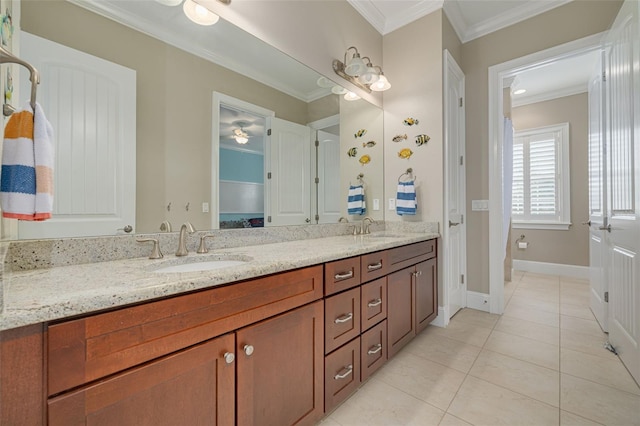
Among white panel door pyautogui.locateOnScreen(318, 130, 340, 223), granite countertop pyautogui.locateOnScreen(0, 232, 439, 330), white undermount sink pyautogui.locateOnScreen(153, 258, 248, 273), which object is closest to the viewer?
granite countertop pyautogui.locateOnScreen(0, 232, 439, 330)

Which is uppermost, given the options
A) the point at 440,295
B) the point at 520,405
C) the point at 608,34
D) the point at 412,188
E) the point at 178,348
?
the point at 608,34

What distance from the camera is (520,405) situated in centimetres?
142

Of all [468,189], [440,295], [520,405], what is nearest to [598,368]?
[520,405]

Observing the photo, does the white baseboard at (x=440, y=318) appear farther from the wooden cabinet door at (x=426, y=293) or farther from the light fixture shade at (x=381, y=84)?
the light fixture shade at (x=381, y=84)

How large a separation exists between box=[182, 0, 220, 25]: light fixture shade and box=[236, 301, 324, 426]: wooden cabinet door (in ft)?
4.88

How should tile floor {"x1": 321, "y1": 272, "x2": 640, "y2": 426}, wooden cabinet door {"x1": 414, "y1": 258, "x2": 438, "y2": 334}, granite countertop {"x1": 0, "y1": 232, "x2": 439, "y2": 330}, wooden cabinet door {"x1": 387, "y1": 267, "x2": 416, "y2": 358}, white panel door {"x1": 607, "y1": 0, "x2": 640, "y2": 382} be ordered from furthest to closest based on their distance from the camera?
wooden cabinet door {"x1": 414, "y1": 258, "x2": 438, "y2": 334} → wooden cabinet door {"x1": 387, "y1": 267, "x2": 416, "y2": 358} → white panel door {"x1": 607, "y1": 0, "x2": 640, "y2": 382} → tile floor {"x1": 321, "y1": 272, "x2": 640, "y2": 426} → granite countertop {"x1": 0, "y1": 232, "x2": 439, "y2": 330}

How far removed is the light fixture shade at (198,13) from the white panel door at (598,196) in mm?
2829

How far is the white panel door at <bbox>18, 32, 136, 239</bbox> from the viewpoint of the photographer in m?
0.98

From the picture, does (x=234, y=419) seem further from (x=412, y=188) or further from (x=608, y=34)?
(x=608, y=34)

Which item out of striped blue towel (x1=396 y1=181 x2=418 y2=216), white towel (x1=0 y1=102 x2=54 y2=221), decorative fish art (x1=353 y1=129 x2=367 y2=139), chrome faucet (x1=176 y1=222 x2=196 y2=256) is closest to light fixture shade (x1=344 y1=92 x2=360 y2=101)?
decorative fish art (x1=353 y1=129 x2=367 y2=139)

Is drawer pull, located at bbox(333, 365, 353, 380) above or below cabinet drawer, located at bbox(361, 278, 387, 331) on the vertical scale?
below

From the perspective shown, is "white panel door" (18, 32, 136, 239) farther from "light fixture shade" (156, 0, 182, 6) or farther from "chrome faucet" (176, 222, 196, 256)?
"light fixture shade" (156, 0, 182, 6)

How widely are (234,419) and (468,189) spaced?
9.06 feet

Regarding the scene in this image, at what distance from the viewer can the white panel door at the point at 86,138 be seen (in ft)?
3.23
